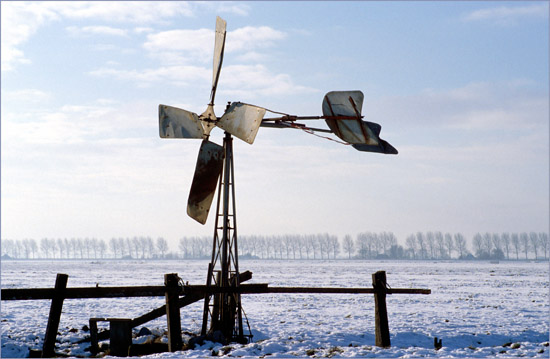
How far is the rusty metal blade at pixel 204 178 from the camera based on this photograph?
13.8m

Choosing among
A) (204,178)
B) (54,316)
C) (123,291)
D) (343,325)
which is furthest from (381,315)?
(54,316)

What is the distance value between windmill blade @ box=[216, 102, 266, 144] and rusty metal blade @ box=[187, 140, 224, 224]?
612 millimetres

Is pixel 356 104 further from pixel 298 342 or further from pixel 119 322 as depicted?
pixel 119 322

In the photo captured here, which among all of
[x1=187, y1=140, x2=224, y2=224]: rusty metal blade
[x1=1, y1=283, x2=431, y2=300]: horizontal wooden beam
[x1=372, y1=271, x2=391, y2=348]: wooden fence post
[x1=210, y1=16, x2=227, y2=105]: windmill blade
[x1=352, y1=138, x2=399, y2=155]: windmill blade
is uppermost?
[x1=210, y1=16, x2=227, y2=105]: windmill blade

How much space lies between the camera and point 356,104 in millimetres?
14125

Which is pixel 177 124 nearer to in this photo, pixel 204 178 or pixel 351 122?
pixel 204 178

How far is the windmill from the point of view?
13.4m

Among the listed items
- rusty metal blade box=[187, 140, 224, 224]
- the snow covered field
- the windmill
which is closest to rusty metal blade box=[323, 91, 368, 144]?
the windmill

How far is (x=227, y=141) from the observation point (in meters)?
14.4

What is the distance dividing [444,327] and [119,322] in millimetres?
10385

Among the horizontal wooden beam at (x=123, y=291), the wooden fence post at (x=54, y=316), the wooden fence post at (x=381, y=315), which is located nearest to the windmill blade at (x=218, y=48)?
the horizontal wooden beam at (x=123, y=291)

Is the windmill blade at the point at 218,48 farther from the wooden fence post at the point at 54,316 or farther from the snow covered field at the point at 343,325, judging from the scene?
the snow covered field at the point at 343,325

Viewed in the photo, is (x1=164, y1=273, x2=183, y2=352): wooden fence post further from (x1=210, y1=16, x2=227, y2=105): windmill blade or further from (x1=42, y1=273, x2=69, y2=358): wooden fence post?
(x1=210, y1=16, x2=227, y2=105): windmill blade

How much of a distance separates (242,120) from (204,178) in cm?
180
